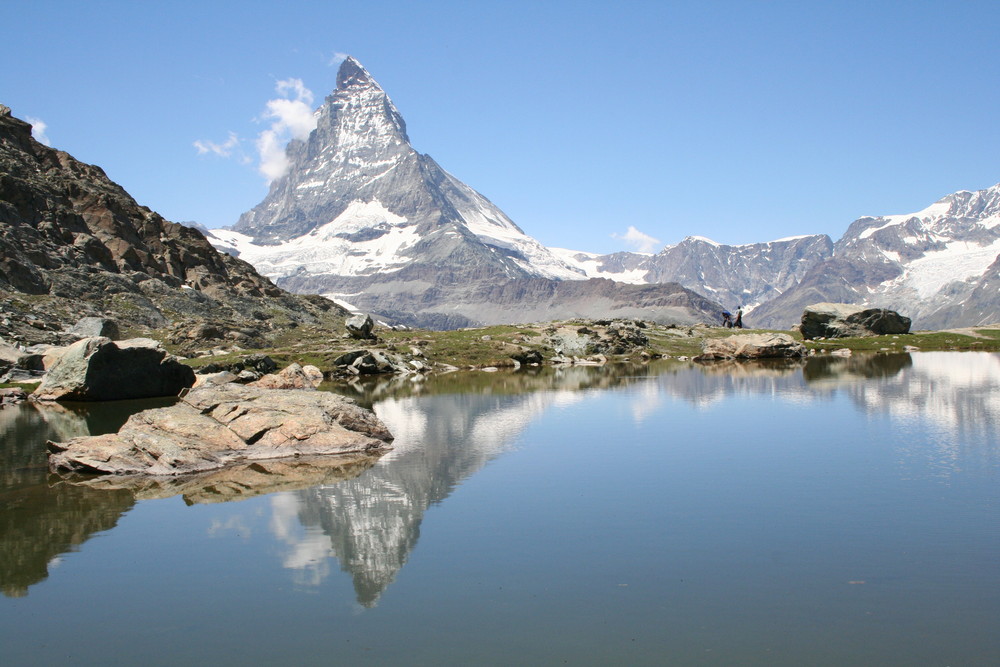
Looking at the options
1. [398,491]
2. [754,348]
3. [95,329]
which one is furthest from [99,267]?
[398,491]

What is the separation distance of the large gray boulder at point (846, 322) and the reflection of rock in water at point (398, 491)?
79.2 meters

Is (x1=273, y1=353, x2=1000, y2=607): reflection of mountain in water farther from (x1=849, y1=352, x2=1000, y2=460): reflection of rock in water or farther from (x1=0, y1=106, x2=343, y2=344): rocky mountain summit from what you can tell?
(x1=0, y1=106, x2=343, y2=344): rocky mountain summit

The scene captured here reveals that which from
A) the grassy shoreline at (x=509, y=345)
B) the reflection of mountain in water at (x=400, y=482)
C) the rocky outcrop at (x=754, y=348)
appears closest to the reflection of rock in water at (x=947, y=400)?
the reflection of mountain in water at (x=400, y=482)

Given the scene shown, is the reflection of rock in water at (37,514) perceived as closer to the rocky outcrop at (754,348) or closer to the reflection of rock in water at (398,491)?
the reflection of rock in water at (398,491)

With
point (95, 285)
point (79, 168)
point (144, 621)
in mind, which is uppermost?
point (79, 168)

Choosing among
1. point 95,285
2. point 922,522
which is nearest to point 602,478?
point 922,522

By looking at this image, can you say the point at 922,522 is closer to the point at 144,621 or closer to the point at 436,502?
the point at 436,502

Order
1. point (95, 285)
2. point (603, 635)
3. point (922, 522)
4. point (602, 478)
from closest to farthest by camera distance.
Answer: point (603, 635) → point (922, 522) → point (602, 478) → point (95, 285)

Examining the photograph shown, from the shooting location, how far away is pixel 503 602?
1620cm

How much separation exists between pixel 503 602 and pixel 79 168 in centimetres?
14704

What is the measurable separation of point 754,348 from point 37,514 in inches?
3486

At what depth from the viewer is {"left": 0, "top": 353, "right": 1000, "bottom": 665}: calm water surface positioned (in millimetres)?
14430

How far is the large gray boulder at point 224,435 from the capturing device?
101 ft

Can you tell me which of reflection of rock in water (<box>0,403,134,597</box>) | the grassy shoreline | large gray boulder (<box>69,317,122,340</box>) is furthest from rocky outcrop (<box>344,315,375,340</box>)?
reflection of rock in water (<box>0,403,134,597</box>)
